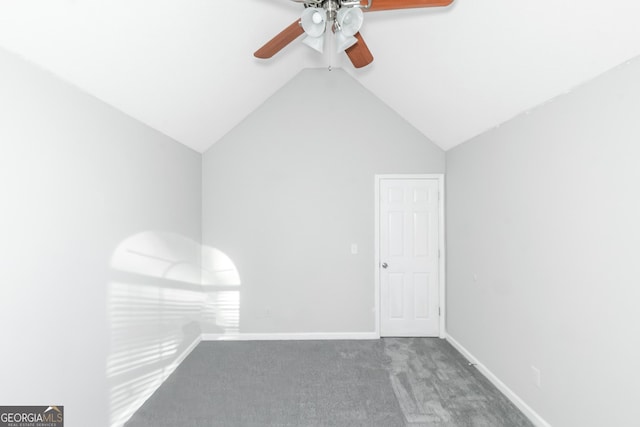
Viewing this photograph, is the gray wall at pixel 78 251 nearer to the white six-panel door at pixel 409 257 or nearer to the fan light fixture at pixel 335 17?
the fan light fixture at pixel 335 17

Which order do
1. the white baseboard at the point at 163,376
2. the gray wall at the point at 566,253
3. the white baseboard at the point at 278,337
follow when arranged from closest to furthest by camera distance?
the gray wall at the point at 566,253 → the white baseboard at the point at 163,376 → the white baseboard at the point at 278,337

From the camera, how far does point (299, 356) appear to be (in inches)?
146

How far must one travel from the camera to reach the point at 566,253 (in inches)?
86.4

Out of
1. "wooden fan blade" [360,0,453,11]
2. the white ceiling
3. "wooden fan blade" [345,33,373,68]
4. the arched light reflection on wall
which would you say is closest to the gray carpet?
the arched light reflection on wall

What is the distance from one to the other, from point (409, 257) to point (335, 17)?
10.5ft

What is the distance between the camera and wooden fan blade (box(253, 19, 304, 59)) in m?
1.85

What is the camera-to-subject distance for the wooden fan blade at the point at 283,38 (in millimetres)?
1848

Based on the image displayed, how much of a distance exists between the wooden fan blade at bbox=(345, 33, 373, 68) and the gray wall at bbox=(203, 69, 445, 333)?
2.02 m

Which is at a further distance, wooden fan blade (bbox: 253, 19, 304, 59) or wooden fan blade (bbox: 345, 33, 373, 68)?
wooden fan blade (bbox: 345, 33, 373, 68)

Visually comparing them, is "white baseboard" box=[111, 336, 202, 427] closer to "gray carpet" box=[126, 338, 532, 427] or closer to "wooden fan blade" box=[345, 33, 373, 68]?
"gray carpet" box=[126, 338, 532, 427]

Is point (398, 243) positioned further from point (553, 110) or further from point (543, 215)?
point (553, 110)

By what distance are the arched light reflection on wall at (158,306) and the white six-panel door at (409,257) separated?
193cm
